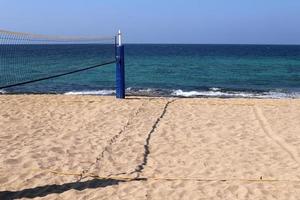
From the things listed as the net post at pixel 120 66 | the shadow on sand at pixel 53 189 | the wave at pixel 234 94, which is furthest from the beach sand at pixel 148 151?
the wave at pixel 234 94

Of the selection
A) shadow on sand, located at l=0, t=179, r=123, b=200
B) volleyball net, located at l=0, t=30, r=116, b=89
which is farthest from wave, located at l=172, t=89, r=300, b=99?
shadow on sand, located at l=0, t=179, r=123, b=200

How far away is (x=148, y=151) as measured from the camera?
297 inches

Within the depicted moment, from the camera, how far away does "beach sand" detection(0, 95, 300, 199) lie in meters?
5.84

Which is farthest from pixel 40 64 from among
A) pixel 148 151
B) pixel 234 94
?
pixel 148 151

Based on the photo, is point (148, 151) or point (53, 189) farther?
point (148, 151)

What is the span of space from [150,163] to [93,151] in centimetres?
105

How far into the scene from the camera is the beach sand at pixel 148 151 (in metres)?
5.84

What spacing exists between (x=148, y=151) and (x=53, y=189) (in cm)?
208

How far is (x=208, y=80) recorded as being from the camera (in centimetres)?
2950

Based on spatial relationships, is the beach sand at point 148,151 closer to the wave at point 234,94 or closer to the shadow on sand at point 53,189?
the shadow on sand at point 53,189

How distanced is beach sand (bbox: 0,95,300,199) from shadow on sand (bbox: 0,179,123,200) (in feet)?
0.04

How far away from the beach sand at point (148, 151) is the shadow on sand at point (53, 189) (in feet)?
0.04

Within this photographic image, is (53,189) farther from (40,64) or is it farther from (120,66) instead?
(40,64)

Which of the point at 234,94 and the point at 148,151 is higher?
the point at 148,151
